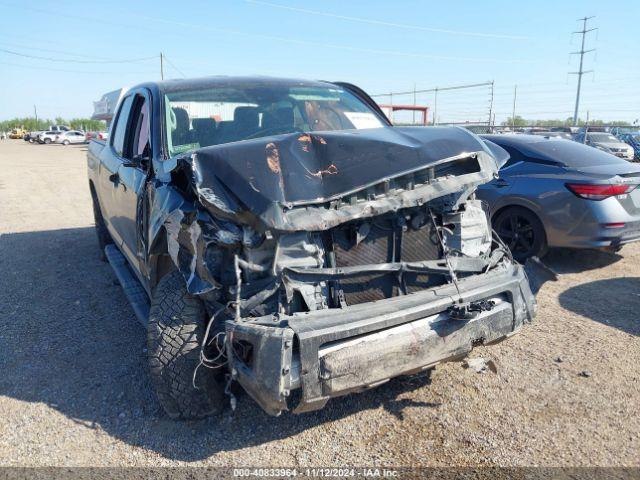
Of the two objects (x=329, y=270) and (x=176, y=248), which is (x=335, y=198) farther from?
(x=176, y=248)

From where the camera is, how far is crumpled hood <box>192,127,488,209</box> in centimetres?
260

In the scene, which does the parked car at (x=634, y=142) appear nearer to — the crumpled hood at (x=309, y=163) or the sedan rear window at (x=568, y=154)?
the sedan rear window at (x=568, y=154)

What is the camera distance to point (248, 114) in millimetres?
3855

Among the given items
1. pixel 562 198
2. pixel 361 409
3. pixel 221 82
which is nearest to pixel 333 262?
pixel 361 409

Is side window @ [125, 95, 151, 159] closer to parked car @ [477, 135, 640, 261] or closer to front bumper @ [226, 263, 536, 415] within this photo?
front bumper @ [226, 263, 536, 415]

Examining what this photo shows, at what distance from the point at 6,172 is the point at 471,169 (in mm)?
20385

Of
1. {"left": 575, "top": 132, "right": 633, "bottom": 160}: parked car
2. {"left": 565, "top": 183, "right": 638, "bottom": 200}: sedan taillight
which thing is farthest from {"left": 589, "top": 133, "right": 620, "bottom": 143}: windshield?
{"left": 565, "top": 183, "right": 638, "bottom": 200}: sedan taillight

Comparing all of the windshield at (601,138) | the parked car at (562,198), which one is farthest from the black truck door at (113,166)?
the windshield at (601,138)

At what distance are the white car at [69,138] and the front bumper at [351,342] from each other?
53.6 metres

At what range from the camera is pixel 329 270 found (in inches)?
107

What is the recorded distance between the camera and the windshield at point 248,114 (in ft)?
11.9

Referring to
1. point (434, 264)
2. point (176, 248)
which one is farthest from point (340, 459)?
point (176, 248)

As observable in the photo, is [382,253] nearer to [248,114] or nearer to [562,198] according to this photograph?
[248,114]

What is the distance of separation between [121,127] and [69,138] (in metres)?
50.5
